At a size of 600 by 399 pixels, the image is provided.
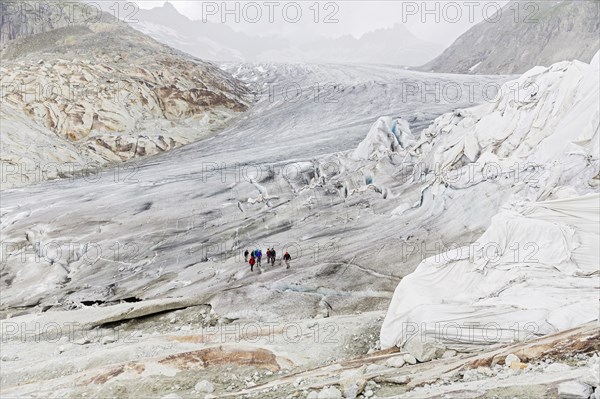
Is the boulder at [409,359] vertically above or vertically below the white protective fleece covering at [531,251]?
below

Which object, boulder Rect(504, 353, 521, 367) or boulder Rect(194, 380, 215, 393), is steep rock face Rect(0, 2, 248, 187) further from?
boulder Rect(504, 353, 521, 367)

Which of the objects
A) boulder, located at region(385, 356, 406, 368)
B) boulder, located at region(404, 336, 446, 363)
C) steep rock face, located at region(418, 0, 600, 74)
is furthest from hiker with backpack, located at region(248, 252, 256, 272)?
steep rock face, located at region(418, 0, 600, 74)

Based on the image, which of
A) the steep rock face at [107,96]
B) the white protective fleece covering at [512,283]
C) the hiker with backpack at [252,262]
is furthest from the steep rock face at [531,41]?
the hiker with backpack at [252,262]

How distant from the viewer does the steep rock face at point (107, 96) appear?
34250mm

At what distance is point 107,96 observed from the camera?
3756 cm

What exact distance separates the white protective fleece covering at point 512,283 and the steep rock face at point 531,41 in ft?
229

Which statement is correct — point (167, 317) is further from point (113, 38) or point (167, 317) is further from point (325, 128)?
point (113, 38)

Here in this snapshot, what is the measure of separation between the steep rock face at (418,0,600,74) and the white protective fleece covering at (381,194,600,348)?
69875mm

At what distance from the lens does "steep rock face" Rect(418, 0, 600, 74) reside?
Result: 76.1 meters

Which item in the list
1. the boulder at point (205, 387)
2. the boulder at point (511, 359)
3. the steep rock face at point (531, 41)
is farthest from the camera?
the steep rock face at point (531, 41)

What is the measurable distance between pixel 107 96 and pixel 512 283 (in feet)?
113

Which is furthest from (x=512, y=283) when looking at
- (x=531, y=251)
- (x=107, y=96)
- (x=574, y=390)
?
(x=107, y=96)

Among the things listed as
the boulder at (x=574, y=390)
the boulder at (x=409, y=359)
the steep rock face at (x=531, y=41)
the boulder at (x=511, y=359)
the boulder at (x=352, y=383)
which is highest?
the steep rock face at (x=531, y=41)

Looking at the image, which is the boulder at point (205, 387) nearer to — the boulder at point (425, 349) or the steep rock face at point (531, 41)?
the boulder at point (425, 349)
